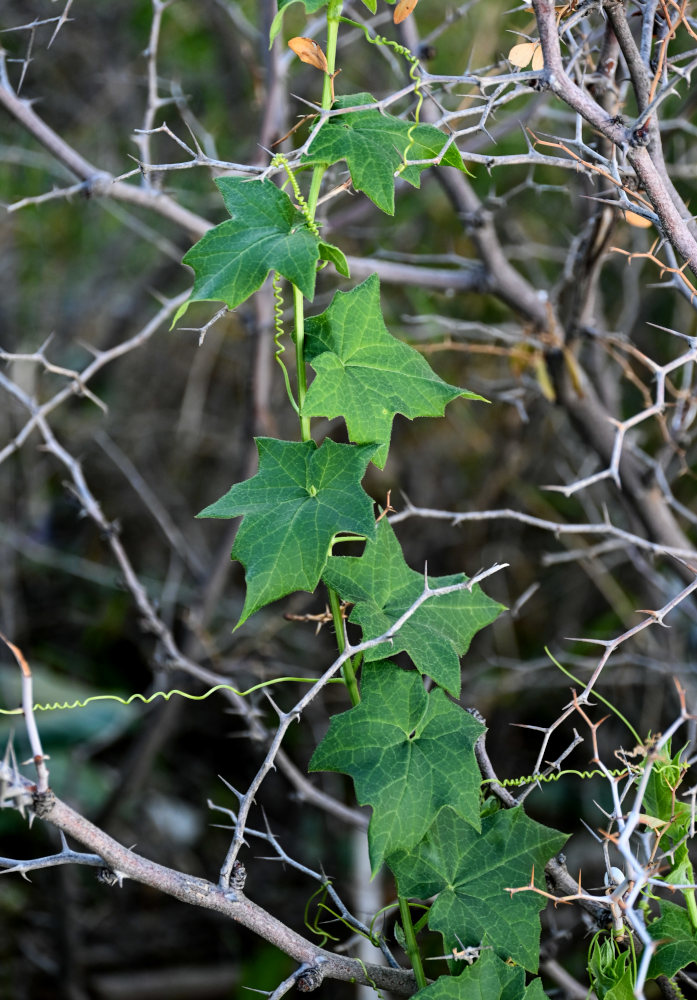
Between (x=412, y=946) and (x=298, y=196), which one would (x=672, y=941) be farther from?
(x=298, y=196)

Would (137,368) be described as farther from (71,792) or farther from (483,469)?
(71,792)

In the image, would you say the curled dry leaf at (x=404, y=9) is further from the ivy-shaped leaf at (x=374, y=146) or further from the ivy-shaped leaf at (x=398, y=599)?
the ivy-shaped leaf at (x=398, y=599)

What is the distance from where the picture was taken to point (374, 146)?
0.68m

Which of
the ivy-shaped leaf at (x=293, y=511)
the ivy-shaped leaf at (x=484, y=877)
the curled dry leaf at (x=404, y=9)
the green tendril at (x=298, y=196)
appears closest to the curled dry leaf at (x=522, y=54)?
the curled dry leaf at (x=404, y=9)

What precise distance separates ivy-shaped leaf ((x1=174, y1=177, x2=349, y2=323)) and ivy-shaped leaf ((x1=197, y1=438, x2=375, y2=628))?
4.8 inches

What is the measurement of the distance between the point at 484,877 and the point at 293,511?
13.5 inches

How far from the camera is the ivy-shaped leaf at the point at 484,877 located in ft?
2.26

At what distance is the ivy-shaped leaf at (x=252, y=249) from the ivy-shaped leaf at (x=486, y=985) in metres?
0.52

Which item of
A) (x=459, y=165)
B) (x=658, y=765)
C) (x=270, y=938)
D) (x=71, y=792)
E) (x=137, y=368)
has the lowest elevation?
(x=71, y=792)

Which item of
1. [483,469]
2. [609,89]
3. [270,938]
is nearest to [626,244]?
[483,469]

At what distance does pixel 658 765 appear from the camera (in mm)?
685

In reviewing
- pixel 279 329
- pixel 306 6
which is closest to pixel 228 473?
pixel 279 329

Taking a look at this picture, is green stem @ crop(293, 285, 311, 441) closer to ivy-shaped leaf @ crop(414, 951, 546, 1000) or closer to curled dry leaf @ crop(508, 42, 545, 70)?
curled dry leaf @ crop(508, 42, 545, 70)

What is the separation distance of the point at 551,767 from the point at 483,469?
5.94ft
